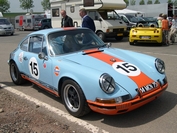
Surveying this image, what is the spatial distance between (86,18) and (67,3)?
887 centimetres

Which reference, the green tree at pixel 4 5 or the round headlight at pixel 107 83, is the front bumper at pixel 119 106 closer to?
the round headlight at pixel 107 83

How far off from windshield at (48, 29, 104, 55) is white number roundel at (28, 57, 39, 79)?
21.7 inches

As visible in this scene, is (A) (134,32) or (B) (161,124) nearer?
(B) (161,124)

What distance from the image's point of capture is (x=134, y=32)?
12.7 m

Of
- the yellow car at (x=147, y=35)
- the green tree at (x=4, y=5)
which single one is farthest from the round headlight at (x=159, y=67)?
the green tree at (x=4, y=5)

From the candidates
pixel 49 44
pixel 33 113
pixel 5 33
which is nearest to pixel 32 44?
pixel 49 44

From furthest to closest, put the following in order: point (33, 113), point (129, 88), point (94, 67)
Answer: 1. point (33, 113)
2. point (94, 67)
3. point (129, 88)

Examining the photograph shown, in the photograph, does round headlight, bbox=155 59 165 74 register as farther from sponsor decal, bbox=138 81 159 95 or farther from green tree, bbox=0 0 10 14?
green tree, bbox=0 0 10 14

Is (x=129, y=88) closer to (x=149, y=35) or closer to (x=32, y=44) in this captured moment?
(x=32, y=44)

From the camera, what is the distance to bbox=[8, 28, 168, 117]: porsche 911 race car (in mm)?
3406

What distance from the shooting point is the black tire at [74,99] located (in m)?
3.62

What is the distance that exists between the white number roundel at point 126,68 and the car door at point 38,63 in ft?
4.10

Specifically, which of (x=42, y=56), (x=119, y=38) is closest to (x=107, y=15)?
(x=119, y=38)

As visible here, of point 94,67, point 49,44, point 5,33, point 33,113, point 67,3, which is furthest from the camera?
point 5,33
